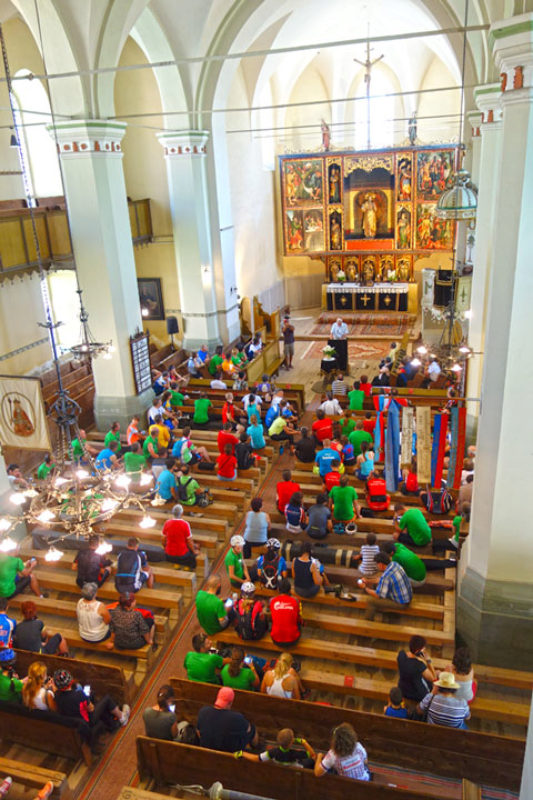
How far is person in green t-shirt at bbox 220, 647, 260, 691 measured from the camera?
18.5ft

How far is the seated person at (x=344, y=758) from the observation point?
4.49m

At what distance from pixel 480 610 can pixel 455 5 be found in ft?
39.6

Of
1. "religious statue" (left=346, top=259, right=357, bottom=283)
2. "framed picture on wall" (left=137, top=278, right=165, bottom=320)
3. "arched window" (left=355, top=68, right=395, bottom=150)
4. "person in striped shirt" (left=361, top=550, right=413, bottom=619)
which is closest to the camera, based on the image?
"person in striped shirt" (left=361, top=550, right=413, bottom=619)

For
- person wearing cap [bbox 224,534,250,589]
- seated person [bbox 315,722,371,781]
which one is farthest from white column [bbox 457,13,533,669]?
person wearing cap [bbox 224,534,250,589]

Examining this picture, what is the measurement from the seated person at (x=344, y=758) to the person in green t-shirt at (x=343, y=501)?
3.68 m

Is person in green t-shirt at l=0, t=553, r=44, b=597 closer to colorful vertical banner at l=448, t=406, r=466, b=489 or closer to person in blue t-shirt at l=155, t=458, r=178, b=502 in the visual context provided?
person in blue t-shirt at l=155, t=458, r=178, b=502

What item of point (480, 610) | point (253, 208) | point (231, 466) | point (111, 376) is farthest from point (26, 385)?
point (253, 208)

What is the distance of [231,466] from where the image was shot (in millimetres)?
9781

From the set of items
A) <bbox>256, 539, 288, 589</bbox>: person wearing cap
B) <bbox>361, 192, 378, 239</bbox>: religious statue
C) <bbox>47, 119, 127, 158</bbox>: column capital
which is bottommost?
<bbox>256, 539, 288, 589</bbox>: person wearing cap

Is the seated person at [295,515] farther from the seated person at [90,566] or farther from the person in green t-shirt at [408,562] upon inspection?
the seated person at [90,566]

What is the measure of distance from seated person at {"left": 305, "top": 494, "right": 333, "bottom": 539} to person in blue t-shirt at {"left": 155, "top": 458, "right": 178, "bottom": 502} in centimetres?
227

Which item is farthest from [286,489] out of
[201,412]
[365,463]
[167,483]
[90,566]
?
[201,412]

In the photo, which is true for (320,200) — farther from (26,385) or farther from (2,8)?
(26,385)

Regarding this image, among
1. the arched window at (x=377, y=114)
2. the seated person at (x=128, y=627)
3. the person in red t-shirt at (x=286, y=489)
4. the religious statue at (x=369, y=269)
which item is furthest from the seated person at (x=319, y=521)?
the arched window at (x=377, y=114)
